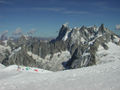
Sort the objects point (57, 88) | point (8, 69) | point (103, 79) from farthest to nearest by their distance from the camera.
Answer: point (8, 69) → point (103, 79) → point (57, 88)

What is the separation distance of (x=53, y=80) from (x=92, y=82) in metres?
7.06

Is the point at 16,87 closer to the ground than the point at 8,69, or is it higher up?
higher up

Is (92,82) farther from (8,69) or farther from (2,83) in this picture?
(8,69)

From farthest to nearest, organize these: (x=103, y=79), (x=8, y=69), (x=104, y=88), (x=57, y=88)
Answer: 1. (x=8, y=69)
2. (x=103, y=79)
3. (x=57, y=88)
4. (x=104, y=88)

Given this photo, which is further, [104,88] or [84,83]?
[84,83]

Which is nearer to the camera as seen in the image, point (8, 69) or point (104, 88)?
point (104, 88)

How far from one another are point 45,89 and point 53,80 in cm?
420

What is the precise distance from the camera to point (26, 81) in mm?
28828

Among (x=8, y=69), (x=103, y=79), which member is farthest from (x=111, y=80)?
(x=8, y=69)

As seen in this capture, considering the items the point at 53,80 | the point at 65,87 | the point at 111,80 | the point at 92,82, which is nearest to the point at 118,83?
the point at 111,80

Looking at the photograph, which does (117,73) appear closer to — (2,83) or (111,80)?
(111,80)

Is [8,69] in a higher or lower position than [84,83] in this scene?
lower

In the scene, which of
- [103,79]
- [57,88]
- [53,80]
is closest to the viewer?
[57,88]

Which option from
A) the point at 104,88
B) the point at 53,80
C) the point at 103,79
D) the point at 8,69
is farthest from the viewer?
the point at 8,69
